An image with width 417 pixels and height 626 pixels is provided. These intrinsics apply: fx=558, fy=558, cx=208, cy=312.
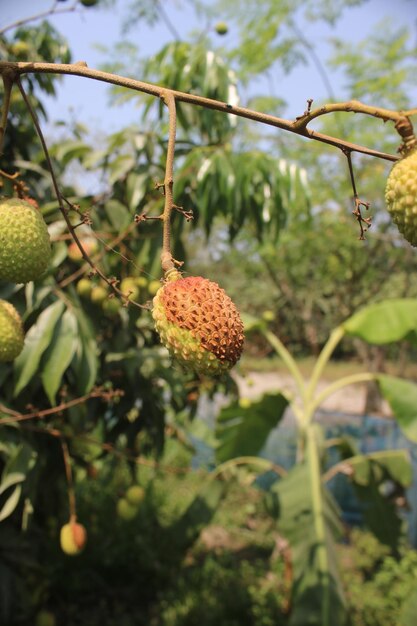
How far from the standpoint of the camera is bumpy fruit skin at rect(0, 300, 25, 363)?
34.7 inches

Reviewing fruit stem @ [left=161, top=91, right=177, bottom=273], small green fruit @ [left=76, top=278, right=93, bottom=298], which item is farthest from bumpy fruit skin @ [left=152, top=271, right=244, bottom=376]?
small green fruit @ [left=76, top=278, right=93, bottom=298]

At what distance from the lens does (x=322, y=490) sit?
2.94 m

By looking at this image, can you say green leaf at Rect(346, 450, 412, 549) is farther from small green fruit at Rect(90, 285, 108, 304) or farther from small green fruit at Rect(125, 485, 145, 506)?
small green fruit at Rect(90, 285, 108, 304)

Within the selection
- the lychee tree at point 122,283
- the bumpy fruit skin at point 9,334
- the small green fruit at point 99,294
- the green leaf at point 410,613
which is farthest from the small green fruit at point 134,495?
the bumpy fruit skin at point 9,334

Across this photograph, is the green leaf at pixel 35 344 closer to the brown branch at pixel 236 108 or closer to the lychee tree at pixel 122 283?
the lychee tree at pixel 122 283

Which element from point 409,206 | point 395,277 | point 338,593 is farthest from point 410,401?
point 395,277

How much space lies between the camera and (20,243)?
2.59 feet

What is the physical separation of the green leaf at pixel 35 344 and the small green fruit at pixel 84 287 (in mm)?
318

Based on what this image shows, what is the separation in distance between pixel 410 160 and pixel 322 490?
8.35ft

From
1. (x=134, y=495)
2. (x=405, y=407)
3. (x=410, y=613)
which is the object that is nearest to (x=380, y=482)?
(x=410, y=613)

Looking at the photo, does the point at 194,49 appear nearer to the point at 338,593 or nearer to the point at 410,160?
the point at 410,160

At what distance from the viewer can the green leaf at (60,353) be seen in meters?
1.58

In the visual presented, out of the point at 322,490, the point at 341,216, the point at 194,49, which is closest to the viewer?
the point at 194,49

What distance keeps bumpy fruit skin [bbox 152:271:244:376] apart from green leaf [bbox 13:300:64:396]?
903 mm
